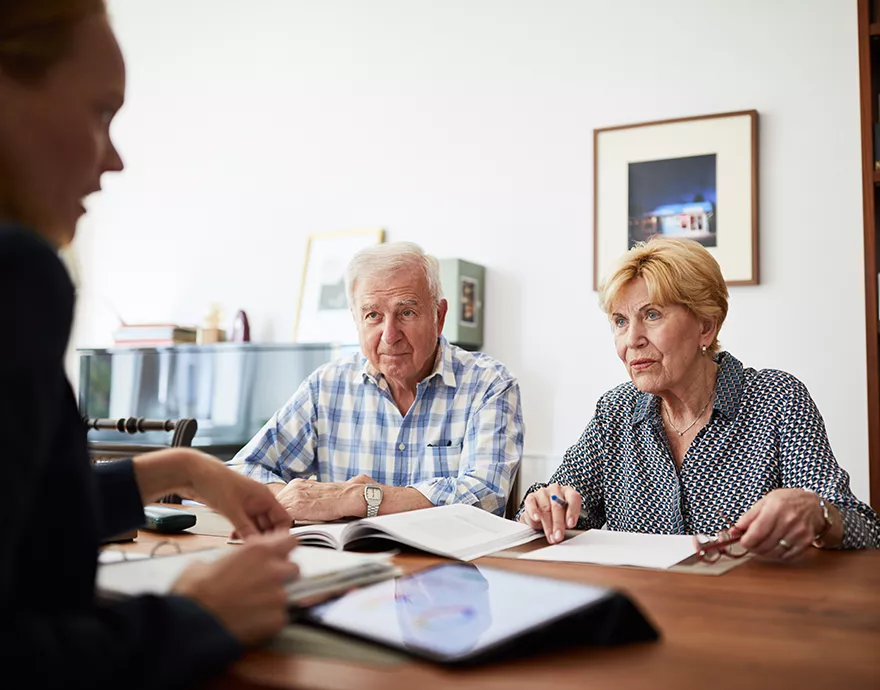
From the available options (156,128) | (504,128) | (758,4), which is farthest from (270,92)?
(758,4)

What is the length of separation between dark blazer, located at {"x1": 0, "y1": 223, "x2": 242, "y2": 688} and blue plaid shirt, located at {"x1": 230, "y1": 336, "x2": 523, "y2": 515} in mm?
1303

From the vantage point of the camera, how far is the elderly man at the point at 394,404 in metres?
2.01

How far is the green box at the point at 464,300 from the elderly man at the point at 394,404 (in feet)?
3.97

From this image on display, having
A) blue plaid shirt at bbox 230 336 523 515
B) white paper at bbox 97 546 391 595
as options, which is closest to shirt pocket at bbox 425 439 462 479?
blue plaid shirt at bbox 230 336 523 515

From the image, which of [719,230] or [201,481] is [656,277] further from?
[719,230]

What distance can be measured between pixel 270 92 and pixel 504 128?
1378 millimetres

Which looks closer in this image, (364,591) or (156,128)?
(364,591)

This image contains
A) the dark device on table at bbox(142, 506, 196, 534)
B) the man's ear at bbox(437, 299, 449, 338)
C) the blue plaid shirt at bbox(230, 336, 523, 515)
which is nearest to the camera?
the dark device on table at bbox(142, 506, 196, 534)

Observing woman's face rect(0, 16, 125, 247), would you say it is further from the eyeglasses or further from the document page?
the eyeglasses

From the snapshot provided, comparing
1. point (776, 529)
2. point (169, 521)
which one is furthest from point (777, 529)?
point (169, 521)

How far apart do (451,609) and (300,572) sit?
0.53ft

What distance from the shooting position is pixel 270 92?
432 centimetres

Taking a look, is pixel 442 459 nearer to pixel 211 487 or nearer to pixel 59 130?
pixel 211 487

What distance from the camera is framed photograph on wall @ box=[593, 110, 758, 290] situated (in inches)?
124
